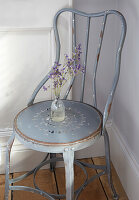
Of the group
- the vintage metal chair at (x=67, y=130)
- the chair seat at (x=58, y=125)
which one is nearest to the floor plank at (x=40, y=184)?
the vintage metal chair at (x=67, y=130)

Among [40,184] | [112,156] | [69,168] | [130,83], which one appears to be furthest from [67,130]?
[112,156]

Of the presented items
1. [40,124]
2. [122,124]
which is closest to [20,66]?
[40,124]

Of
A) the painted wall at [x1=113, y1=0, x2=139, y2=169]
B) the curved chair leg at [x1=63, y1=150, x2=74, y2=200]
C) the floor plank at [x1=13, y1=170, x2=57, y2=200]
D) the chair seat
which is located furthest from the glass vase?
the floor plank at [x1=13, y1=170, x2=57, y2=200]

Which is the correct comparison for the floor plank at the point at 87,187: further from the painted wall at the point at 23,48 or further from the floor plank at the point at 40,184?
the painted wall at the point at 23,48

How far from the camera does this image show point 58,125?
1521 mm

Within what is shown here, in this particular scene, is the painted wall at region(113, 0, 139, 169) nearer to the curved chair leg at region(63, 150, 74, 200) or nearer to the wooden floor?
the wooden floor

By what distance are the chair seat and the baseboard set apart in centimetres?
38

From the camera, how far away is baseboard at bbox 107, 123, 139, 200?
1.70 meters

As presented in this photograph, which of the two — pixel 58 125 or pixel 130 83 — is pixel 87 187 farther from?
pixel 130 83

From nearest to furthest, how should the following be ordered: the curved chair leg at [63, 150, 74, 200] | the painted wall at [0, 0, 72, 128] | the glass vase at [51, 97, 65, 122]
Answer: the curved chair leg at [63, 150, 74, 200], the glass vase at [51, 97, 65, 122], the painted wall at [0, 0, 72, 128]

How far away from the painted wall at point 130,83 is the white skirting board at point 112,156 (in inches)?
2.4

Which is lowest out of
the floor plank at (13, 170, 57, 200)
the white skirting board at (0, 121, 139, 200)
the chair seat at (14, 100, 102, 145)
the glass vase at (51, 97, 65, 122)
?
the floor plank at (13, 170, 57, 200)

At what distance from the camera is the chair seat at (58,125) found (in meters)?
1.41

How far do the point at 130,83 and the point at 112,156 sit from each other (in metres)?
0.62
